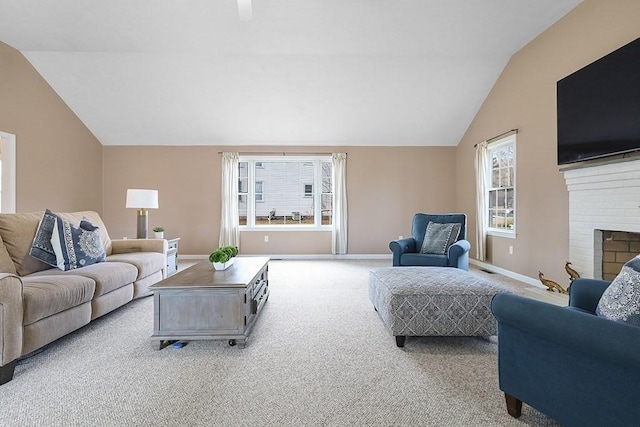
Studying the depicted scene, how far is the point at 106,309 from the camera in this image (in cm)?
277

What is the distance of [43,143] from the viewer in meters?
4.95

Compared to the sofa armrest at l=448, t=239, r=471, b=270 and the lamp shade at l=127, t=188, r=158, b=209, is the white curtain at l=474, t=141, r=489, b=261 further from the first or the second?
the lamp shade at l=127, t=188, r=158, b=209

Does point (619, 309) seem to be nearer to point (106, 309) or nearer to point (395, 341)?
point (395, 341)

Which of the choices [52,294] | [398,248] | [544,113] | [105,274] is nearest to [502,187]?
[544,113]

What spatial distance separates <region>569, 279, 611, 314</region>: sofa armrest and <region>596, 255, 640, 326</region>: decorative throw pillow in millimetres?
429

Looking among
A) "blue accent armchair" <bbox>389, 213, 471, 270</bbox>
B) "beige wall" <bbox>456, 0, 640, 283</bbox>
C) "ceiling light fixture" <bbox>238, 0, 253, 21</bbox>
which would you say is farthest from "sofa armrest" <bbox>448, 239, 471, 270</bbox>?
"ceiling light fixture" <bbox>238, 0, 253, 21</bbox>

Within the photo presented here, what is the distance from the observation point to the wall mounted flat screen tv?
2557 millimetres

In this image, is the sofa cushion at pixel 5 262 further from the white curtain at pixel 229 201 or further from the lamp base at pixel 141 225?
the white curtain at pixel 229 201

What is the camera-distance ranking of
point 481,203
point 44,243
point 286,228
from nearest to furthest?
point 44,243
point 481,203
point 286,228

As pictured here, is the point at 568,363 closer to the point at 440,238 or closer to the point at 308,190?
the point at 440,238

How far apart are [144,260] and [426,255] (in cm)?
339

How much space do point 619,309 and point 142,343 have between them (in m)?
2.94

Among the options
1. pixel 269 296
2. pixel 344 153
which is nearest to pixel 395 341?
pixel 269 296

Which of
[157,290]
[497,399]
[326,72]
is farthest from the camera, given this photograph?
[326,72]
